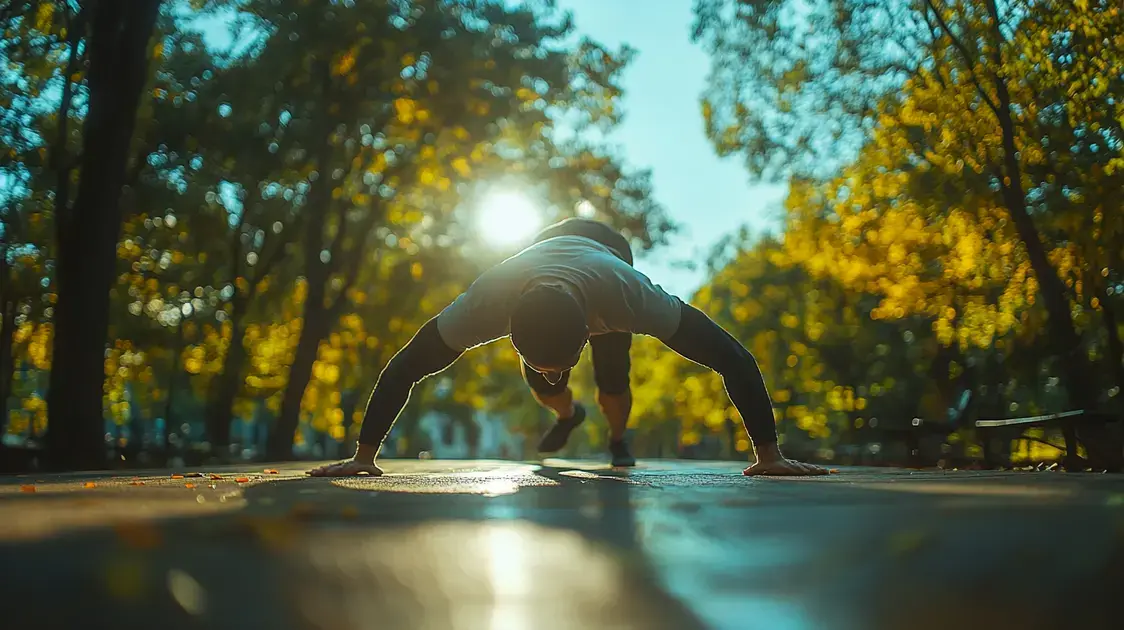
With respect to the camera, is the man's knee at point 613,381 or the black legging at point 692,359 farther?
the man's knee at point 613,381

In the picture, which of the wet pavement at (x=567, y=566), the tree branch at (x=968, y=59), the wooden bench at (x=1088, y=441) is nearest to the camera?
the wet pavement at (x=567, y=566)

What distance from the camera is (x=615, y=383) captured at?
841 cm

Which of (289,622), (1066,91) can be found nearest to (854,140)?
(1066,91)

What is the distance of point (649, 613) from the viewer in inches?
61.9

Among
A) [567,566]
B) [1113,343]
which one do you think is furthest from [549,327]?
[1113,343]

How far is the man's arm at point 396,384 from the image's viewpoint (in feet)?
18.8

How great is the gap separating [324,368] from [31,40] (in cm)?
1942

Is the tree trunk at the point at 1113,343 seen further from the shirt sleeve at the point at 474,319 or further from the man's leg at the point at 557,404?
the shirt sleeve at the point at 474,319

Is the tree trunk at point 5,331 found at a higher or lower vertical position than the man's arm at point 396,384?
higher

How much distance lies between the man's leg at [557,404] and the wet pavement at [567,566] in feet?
14.6

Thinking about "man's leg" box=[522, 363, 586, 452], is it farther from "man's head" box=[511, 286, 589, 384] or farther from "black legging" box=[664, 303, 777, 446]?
"man's head" box=[511, 286, 589, 384]

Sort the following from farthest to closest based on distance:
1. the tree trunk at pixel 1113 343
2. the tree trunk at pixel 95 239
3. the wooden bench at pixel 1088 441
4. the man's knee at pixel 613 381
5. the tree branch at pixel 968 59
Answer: the tree trunk at pixel 1113 343
the tree branch at pixel 968 59
the tree trunk at pixel 95 239
the wooden bench at pixel 1088 441
the man's knee at pixel 613 381

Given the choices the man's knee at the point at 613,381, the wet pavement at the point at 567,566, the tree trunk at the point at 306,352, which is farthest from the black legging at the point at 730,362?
the tree trunk at the point at 306,352

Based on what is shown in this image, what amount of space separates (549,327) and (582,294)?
0.55 m
